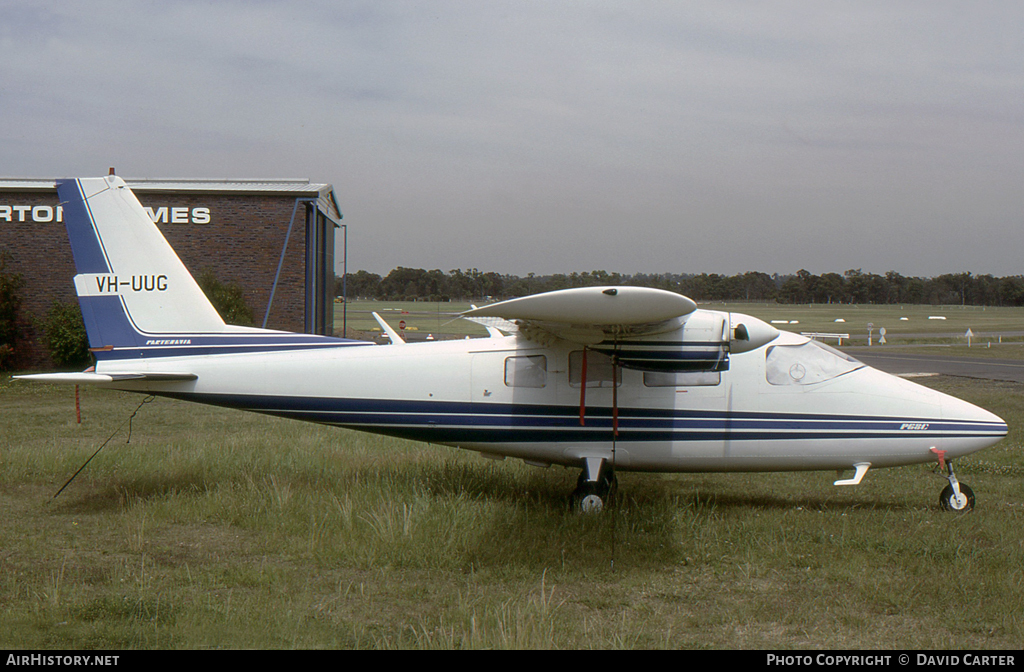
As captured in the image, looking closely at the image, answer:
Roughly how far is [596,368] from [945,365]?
2551cm

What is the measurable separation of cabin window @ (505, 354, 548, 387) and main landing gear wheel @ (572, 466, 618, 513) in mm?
1191

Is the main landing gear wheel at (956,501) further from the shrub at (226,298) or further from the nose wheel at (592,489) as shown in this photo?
the shrub at (226,298)

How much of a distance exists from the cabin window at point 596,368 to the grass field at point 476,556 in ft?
4.88

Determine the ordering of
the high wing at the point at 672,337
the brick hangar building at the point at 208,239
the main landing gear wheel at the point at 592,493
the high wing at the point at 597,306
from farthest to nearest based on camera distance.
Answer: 1. the brick hangar building at the point at 208,239
2. the main landing gear wheel at the point at 592,493
3. the high wing at the point at 672,337
4. the high wing at the point at 597,306

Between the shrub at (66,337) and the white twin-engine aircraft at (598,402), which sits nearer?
the white twin-engine aircraft at (598,402)

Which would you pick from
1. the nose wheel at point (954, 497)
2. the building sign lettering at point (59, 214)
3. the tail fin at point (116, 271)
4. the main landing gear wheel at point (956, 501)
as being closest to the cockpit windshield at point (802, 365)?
the nose wheel at point (954, 497)

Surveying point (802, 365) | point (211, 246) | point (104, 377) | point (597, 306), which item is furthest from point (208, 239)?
point (597, 306)

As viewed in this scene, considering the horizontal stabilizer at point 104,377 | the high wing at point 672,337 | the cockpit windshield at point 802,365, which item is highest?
the high wing at point 672,337

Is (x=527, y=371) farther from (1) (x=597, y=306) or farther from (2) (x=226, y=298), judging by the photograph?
(2) (x=226, y=298)

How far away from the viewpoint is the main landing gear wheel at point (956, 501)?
27.8 ft

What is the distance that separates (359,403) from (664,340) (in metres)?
3.59

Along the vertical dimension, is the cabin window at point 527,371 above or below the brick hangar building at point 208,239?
below

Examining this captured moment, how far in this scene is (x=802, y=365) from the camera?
28.5ft
